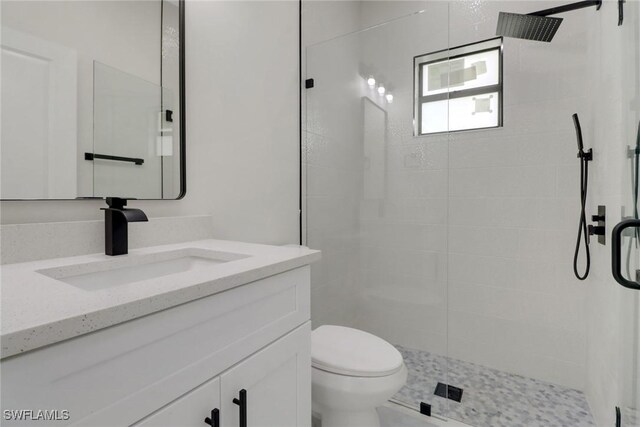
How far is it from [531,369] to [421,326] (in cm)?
74

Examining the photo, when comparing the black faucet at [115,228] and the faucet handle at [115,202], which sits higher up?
the faucet handle at [115,202]

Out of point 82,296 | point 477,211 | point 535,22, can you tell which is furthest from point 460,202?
point 82,296

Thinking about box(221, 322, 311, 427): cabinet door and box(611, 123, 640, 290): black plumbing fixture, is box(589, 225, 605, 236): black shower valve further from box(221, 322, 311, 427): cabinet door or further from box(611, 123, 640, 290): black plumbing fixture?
box(221, 322, 311, 427): cabinet door

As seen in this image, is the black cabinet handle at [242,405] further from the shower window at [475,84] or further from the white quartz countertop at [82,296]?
the shower window at [475,84]

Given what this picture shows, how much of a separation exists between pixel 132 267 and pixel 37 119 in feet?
1.59

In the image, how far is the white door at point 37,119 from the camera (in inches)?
34.1

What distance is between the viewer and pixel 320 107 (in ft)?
6.79

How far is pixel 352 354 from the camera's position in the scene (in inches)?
54.6

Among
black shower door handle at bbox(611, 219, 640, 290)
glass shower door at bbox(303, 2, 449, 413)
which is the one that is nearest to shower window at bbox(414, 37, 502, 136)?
glass shower door at bbox(303, 2, 449, 413)

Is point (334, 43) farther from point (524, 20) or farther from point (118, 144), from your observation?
point (118, 144)

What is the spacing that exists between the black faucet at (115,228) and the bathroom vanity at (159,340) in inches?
1.6

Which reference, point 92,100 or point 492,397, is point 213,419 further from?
point 492,397

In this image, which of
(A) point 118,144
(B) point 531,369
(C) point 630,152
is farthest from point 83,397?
(B) point 531,369

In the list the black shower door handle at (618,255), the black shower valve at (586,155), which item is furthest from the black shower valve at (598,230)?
the black shower door handle at (618,255)
